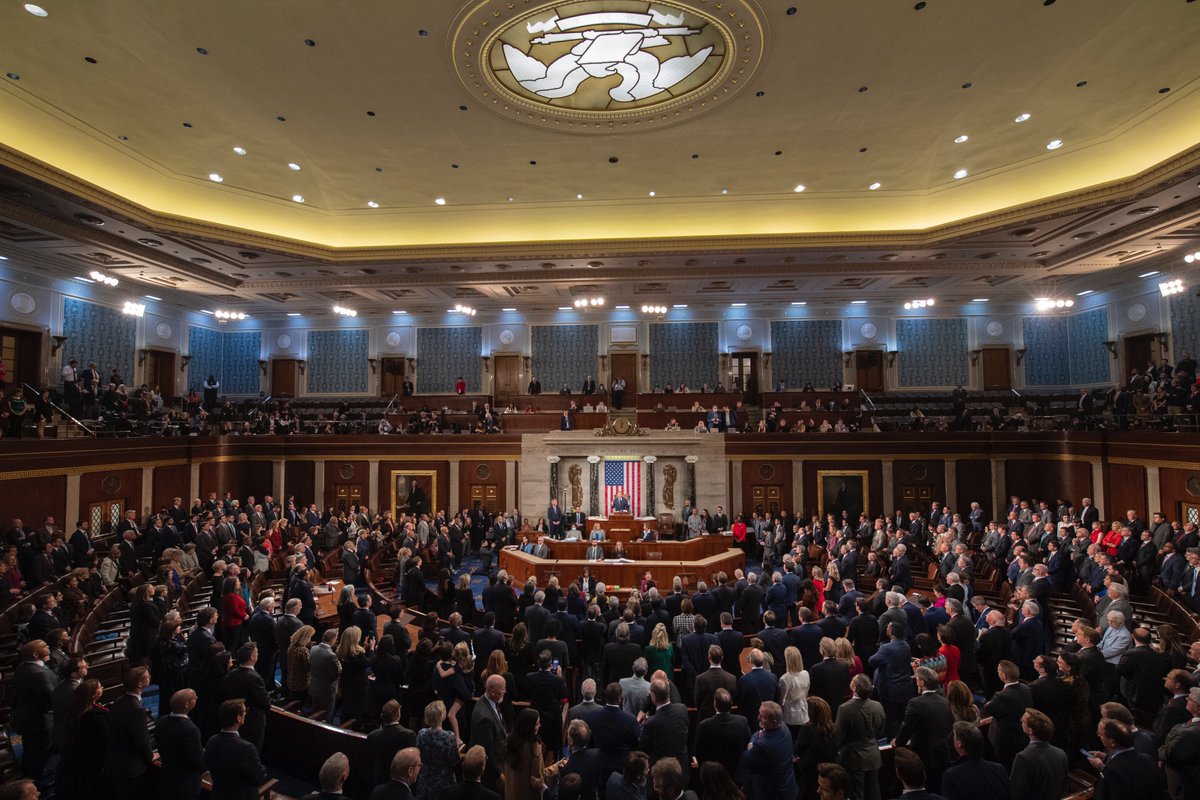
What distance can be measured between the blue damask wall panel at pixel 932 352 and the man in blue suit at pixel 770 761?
21.4 metres

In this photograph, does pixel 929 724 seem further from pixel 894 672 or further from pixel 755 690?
pixel 755 690

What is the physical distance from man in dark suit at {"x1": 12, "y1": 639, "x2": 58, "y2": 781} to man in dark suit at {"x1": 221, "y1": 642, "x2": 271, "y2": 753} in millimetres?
1594

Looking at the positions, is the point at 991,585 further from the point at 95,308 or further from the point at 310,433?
the point at 95,308

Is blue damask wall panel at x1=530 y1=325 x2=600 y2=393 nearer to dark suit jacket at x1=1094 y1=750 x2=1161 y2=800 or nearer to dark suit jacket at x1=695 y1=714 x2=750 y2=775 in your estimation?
dark suit jacket at x1=695 y1=714 x2=750 y2=775

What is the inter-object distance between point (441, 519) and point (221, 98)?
1028 cm

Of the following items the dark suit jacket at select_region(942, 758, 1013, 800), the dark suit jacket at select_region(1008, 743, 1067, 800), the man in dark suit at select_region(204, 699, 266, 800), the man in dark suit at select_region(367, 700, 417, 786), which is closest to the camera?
the dark suit jacket at select_region(942, 758, 1013, 800)

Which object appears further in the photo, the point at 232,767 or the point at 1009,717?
the point at 1009,717

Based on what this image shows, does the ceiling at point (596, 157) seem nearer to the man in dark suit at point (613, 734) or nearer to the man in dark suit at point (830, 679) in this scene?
the man in dark suit at point (830, 679)

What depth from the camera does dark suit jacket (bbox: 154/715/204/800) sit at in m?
4.25

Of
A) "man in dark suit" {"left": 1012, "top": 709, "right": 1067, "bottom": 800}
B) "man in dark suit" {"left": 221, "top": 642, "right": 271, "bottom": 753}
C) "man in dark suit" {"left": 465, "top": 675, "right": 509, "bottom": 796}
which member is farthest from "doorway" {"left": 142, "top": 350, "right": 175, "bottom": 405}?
"man in dark suit" {"left": 1012, "top": 709, "right": 1067, "bottom": 800}

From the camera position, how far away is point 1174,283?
14789 millimetres

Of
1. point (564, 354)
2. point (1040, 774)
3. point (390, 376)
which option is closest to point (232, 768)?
point (1040, 774)

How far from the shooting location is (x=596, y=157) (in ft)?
44.0

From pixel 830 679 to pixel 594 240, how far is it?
13.2 meters
